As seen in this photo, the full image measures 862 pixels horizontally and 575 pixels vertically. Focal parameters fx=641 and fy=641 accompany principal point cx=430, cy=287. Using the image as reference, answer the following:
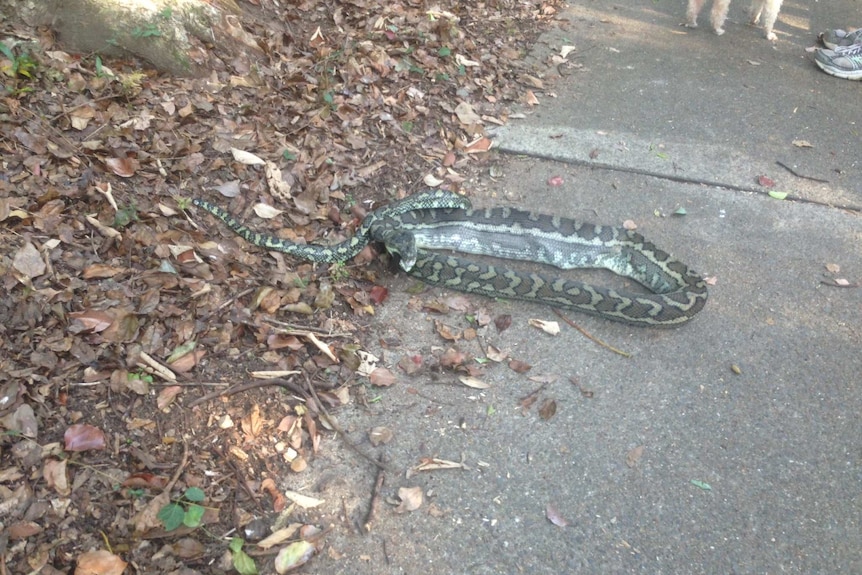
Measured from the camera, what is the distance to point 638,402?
15.0 ft

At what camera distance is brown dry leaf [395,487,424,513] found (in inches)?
149

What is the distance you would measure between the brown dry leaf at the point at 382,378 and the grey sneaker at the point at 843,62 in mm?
8285

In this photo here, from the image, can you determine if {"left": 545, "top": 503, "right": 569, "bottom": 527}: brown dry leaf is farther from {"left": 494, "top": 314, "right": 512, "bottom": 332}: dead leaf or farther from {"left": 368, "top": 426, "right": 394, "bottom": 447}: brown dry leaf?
{"left": 494, "top": 314, "right": 512, "bottom": 332}: dead leaf

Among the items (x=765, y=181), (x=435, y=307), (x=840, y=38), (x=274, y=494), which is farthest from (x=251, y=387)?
(x=840, y=38)

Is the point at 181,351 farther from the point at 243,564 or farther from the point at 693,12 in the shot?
the point at 693,12

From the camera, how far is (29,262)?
405 cm

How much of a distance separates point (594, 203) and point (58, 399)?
5.03m

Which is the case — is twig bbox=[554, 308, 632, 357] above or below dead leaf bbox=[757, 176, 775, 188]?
below

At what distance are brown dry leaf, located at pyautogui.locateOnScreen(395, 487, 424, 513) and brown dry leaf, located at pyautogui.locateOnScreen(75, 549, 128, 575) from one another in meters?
1.47

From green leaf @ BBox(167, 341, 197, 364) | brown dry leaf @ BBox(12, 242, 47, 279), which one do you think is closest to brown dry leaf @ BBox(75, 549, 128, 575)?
green leaf @ BBox(167, 341, 197, 364)

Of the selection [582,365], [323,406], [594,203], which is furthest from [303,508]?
[594,203]

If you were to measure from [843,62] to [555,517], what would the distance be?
8.47 meters

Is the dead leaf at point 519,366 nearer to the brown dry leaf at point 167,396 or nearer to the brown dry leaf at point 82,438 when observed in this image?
the brown dry leaf at point 167,396

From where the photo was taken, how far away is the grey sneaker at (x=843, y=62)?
8.91m
